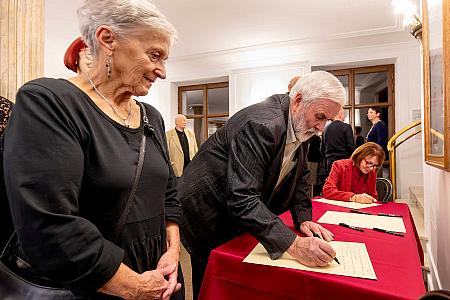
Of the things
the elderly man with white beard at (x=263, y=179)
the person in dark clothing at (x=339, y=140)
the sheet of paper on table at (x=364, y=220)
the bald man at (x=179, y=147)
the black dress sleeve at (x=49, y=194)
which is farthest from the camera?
the bald man at (x=179, y=147)

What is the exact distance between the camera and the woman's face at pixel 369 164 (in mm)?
2668

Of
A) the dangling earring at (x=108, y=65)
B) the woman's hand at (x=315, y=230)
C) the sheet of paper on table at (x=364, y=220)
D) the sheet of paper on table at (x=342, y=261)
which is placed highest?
the dangling earring at (x=108, y=65)

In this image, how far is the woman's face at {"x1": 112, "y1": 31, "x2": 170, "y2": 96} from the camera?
0.80 m

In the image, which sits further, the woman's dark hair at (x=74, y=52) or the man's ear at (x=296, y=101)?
the man's ear at (x=296, y=101)

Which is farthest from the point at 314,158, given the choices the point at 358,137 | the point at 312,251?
the point at 312,251

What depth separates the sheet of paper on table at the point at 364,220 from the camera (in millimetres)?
1525

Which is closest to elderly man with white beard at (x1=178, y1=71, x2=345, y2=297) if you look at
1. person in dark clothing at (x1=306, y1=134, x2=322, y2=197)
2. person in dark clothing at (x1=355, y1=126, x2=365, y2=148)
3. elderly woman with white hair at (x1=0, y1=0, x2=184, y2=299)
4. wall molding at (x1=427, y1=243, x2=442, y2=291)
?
elderly woman with white hair at (x1=0, y1=0, x2=184, y2=299)

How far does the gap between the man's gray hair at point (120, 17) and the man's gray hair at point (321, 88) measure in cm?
67

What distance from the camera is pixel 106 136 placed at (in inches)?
30.1

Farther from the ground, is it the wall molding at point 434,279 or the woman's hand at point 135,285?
the woman's hand at point 135,285

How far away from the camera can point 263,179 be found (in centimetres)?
133

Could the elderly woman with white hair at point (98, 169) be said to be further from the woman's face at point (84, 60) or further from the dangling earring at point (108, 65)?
the woman's face at point (84, 60)

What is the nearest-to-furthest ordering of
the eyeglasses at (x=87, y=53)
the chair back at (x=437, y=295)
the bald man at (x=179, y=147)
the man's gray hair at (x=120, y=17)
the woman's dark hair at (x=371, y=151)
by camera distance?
the chair back at (x=437, y=295), the man's gray hair at (x=120, y=17), the eyeglasses at (x=87, y=53), the woman's dark hair at (x=371, y=151), the bald man at (x=179, y=147)

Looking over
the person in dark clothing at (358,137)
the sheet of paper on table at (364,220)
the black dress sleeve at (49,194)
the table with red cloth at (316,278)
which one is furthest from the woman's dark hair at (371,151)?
the person in dark clothing at (358,137)
